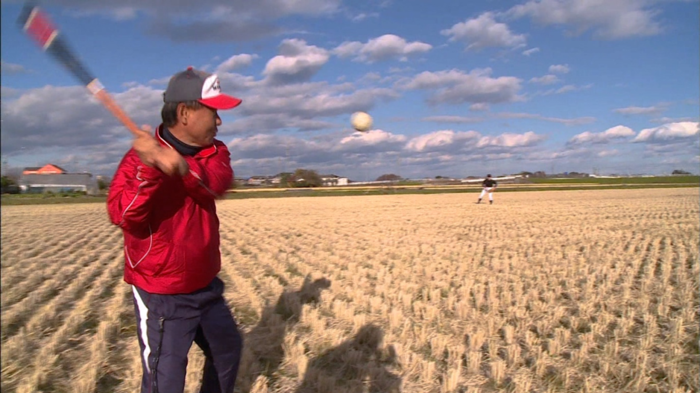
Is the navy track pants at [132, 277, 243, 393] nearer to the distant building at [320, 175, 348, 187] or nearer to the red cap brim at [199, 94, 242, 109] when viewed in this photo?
the red cap brim at [199, 94, 242, 109]

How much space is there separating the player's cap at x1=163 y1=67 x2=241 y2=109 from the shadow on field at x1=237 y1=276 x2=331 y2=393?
2.53m

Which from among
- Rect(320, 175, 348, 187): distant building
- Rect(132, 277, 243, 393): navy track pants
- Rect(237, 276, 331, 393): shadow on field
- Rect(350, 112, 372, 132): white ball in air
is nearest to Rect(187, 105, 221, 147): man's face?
Rect(132, 277, 243, 393): navy track pants

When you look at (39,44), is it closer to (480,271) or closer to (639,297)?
(639,297)

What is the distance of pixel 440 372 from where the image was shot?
13.7ft

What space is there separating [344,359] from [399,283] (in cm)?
316

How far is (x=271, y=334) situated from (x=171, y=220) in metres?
3.17

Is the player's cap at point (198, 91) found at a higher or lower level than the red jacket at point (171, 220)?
higher

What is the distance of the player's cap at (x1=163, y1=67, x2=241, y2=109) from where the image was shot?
2.20m

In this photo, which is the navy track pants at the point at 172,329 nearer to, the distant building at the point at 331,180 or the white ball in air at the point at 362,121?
the white ball in air at the point at 362,121

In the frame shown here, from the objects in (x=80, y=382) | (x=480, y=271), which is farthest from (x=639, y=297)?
(x=80, y=382)

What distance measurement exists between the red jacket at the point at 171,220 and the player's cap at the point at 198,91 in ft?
0.70

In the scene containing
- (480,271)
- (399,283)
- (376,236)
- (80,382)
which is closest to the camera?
(80,382)

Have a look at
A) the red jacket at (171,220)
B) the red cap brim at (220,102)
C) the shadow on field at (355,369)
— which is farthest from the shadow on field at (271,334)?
the red cap brim at (220,102)

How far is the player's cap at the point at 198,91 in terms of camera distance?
2.20m
